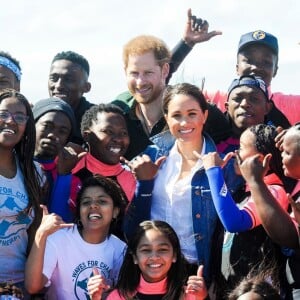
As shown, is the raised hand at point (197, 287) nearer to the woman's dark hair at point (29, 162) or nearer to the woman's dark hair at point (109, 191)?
the woman's dark hair at point (109, 191)

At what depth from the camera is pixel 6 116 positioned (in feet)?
14.4

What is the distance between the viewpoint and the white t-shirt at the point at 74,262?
4230mm

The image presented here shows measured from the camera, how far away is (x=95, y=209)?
448 centimetres

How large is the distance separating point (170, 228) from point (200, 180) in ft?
1.37

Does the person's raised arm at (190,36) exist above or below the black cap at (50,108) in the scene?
above

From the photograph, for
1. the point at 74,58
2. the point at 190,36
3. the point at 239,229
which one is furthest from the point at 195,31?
the point at 239,229

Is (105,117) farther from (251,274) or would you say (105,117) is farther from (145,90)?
(251,274)

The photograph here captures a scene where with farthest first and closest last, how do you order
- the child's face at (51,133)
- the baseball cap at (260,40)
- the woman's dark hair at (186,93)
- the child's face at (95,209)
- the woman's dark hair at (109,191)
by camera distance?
the baseball cap at (260,40) < the child's face at (51,133) < the woman's dark hair at (186,93) < the woman's dark hair at (109,191) < the child's face at (95,209)

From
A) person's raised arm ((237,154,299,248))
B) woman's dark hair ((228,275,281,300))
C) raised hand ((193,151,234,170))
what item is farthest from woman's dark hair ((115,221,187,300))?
person's raised arm ((237,154,299,248))

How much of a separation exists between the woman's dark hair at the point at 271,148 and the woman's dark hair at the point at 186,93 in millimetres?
437

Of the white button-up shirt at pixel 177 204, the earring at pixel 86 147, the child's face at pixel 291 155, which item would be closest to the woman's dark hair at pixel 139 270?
the white button-up shirt at pixel 177 204

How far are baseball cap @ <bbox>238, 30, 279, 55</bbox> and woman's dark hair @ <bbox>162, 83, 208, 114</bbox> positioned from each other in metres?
1.46

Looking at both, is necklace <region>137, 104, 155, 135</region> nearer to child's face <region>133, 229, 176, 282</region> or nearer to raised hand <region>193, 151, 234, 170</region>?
raised hand <region>193, 151, 234, 170</region>

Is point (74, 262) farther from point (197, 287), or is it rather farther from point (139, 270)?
point (197, 287)
